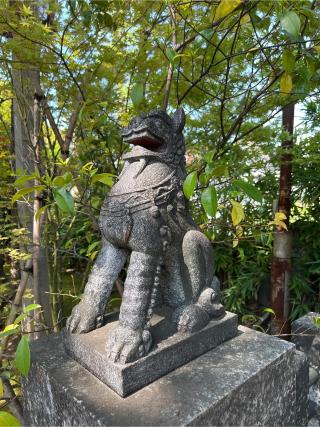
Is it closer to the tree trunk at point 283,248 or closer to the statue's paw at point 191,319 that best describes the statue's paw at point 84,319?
the statue's paw at point 191,319

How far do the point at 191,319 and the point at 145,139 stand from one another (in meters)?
0.79

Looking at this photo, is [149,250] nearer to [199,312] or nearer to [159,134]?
[199,312]

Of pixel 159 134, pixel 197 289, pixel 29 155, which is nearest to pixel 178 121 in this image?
pixel 159 134

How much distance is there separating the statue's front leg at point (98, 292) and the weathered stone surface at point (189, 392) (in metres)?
0.16

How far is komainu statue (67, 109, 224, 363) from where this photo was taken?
4.26ft

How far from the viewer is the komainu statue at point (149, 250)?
1.30 meters

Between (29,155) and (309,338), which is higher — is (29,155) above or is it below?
above

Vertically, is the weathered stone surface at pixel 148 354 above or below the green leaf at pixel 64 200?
below

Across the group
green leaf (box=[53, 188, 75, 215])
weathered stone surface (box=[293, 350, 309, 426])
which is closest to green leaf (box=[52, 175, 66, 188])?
green leaf (box=[53, 188, 75, 215])

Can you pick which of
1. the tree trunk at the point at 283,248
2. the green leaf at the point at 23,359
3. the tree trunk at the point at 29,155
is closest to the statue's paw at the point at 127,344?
the green leaf at the point at 23,359

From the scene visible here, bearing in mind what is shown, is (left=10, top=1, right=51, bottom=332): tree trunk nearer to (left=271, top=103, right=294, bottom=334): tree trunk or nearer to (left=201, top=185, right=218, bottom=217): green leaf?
(left=201, top=185, right=218, bottom=217): green leaf

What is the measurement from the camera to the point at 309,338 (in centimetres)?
230

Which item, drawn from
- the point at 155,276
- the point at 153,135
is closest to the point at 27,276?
the point at 155,276

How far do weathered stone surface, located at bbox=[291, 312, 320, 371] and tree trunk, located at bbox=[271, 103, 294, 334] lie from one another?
57cm
